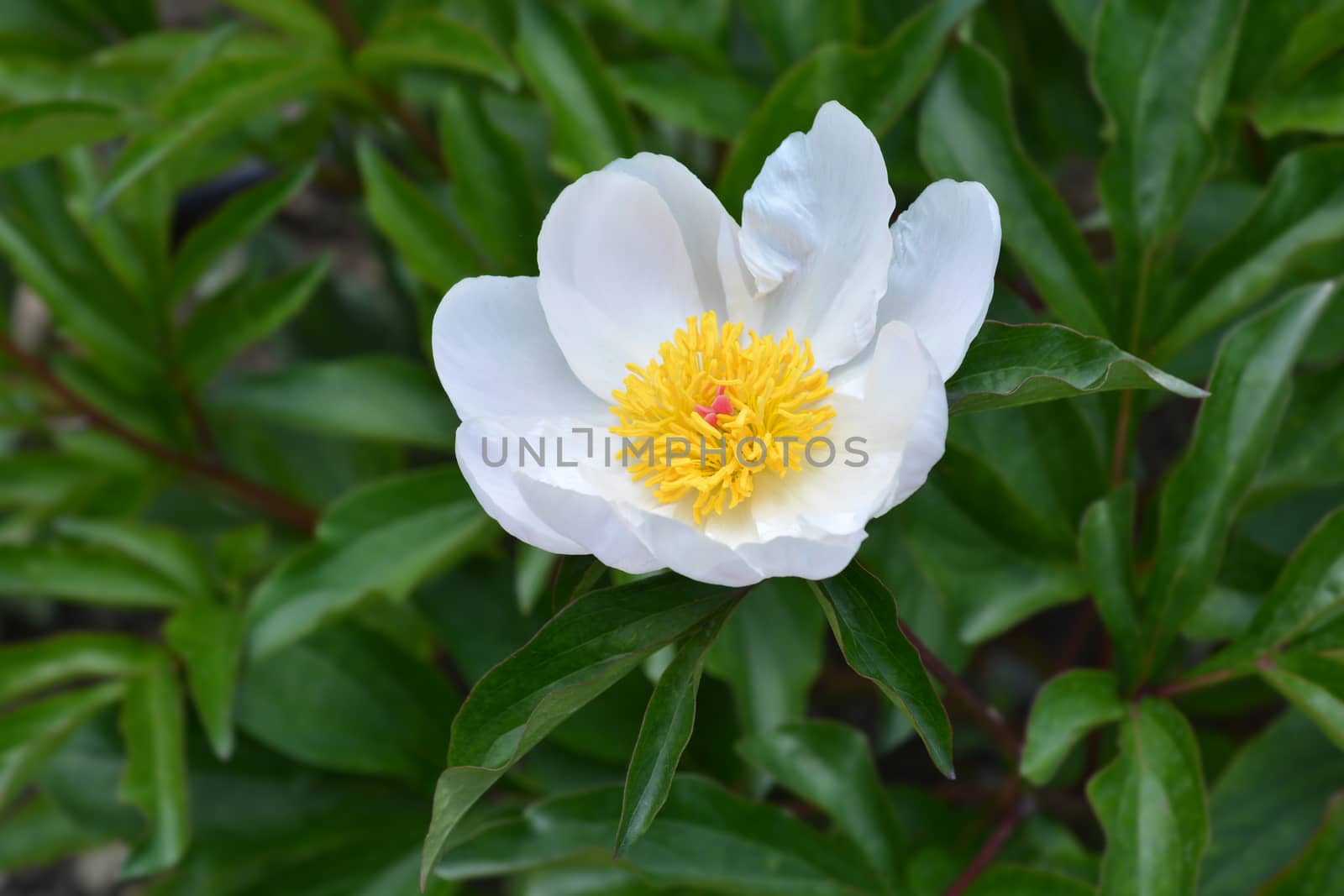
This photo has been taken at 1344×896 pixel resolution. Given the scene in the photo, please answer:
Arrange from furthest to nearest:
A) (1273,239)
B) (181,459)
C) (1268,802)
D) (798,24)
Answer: (181,459) → (798,24) → (1268,802) → (1273,239)

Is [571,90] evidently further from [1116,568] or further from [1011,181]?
[1116,568]

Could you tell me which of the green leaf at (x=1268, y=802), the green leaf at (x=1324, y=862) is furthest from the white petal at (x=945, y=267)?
the green leaf at (x=1268, y=802)

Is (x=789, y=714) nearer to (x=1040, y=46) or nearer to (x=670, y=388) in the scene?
(x=670, y=388)

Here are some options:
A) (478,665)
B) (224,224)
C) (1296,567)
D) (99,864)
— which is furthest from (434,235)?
(99,864)

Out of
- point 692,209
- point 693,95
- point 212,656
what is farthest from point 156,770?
point 693,95

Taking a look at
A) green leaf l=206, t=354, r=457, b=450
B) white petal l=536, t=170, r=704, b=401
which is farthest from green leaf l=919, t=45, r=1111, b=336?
green leaf l=206, t=354, r=457, b=450

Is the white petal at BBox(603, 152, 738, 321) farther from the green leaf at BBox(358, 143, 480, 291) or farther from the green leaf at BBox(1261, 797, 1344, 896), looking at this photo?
the green leaf at BBox(1261, 797, 1344, 896)

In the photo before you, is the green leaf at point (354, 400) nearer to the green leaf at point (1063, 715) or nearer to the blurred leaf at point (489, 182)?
the blurred leaf at point (489, 182)
